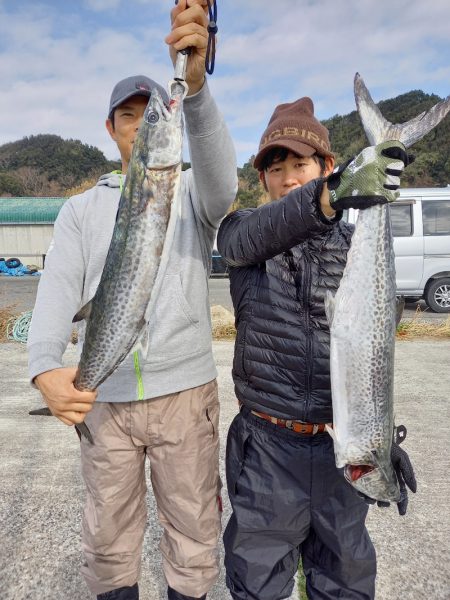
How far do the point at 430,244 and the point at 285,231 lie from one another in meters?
9.35

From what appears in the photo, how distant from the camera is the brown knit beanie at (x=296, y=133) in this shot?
2.06 m

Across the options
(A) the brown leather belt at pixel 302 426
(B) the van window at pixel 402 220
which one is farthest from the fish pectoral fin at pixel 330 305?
(B) the van window at pixel 402 220

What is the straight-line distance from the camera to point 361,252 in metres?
1.64

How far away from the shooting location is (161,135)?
1461mm

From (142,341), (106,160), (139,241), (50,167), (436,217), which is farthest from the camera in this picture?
(106,160)

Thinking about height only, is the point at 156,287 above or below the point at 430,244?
below

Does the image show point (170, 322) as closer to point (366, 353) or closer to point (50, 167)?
point (366, 353)

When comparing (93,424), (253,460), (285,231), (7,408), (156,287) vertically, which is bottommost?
(7,408)

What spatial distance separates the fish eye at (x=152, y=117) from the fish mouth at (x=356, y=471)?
4.64 feet

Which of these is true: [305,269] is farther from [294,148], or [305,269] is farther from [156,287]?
[156,287]

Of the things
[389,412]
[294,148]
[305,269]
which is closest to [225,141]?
[294,148]

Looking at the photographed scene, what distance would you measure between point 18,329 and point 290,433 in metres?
6.82

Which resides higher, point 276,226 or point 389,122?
point 389,122

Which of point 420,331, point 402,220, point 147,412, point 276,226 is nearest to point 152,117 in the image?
point 276,226
